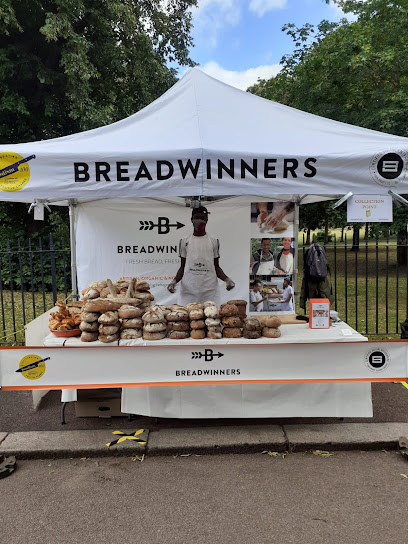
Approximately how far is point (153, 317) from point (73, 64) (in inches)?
346

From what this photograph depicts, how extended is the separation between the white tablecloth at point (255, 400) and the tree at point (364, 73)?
9.63 meters

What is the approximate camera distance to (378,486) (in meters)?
3.04

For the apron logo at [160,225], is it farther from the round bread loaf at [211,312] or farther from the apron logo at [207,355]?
the apron logo at [207,355]

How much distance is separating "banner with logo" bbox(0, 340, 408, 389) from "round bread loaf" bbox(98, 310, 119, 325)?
0.22 m

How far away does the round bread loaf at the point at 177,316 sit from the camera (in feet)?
11.6

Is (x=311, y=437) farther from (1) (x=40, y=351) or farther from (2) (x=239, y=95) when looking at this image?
(2) (x=239, y=95)

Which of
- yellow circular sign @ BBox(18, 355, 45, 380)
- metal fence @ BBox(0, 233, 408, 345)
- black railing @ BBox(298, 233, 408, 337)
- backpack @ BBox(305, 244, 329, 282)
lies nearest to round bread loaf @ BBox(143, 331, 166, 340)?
yellow circular sign @ BBox(18, 355, 45, 380)

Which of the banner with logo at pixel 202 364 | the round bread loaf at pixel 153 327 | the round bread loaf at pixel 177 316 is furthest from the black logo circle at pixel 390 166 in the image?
the round bread loaf at pixel 153 327

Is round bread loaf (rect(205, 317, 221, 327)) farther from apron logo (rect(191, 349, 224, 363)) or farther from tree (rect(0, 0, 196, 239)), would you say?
tree (rect(0, 0, 196, 239))

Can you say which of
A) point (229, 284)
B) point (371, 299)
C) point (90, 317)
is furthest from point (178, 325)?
point (371, 299)

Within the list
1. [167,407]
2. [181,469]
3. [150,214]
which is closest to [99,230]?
[150,214]

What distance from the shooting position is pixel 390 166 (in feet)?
11.1

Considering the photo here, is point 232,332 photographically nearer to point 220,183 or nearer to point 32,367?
point 220,183

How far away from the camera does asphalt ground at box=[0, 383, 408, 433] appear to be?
3963mm
